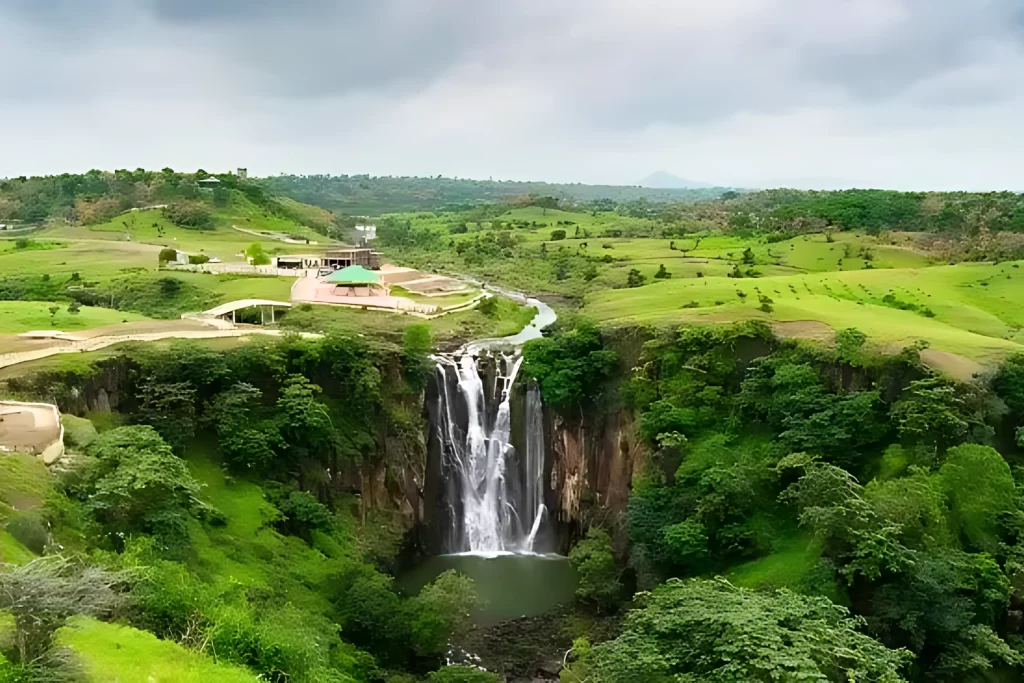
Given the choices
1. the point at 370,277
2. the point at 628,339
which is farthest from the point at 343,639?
the point at 370,277

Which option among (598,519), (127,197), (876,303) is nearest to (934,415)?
(598,519)

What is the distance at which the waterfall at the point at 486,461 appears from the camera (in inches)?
1307

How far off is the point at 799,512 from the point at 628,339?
1071cm

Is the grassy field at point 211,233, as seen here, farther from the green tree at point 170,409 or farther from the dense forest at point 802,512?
the dense forest at point 802,512

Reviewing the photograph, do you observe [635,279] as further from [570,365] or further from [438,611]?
[438,611]

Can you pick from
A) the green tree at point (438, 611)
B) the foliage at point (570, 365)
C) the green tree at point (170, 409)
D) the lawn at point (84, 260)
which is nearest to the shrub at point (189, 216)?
the lawn at point (84, 260)

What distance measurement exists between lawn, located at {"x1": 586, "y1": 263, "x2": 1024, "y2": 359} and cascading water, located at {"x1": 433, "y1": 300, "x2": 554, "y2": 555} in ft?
18.8

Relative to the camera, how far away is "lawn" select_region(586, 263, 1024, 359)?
32156mm

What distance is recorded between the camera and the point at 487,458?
33.7 m

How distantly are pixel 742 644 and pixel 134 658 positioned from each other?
441 inches

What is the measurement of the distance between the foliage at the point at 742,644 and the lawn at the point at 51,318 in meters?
24.6

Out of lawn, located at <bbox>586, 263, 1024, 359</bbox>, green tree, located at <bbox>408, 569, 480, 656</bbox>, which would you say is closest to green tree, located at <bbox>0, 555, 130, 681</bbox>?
green tree, located at <bbox>408, 569, 480, 656</bbox>

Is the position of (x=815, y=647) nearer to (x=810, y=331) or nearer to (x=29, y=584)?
(x=29, y=584)

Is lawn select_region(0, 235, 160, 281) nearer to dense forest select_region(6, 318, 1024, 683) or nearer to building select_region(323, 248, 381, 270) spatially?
building select_region(323, 248, 381, 270)
